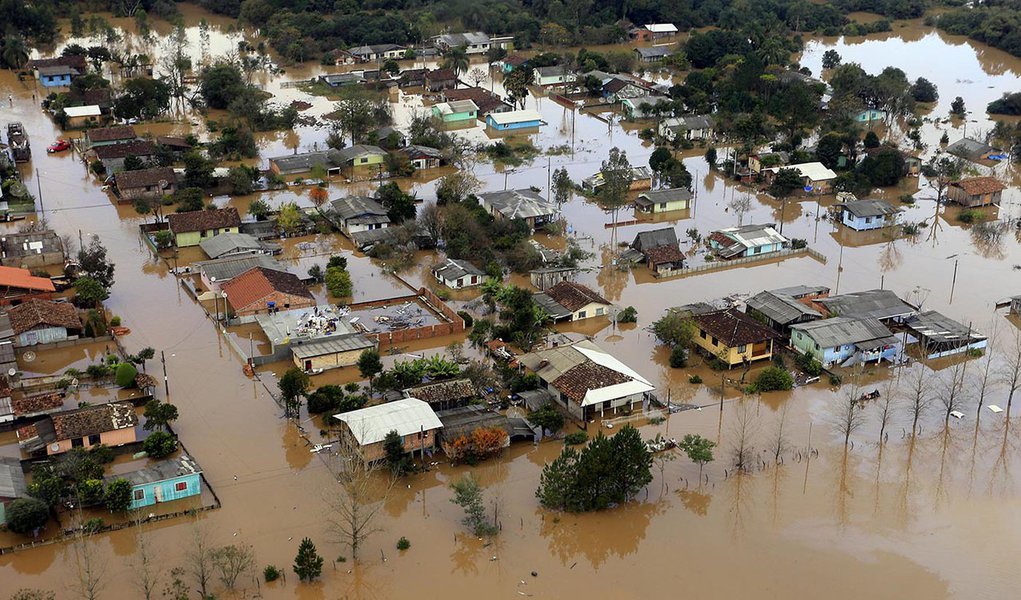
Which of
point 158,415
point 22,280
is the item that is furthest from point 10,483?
point 22,280

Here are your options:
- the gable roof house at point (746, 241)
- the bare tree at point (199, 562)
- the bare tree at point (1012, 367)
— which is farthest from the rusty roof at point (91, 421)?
the bare tree at point (1012, 367)

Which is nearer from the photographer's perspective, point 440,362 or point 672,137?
point 440,362

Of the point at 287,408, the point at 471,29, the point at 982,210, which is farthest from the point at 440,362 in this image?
the point at 471,29

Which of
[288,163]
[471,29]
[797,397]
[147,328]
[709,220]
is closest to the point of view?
[797,397]

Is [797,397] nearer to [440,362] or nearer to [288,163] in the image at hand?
[440,362]

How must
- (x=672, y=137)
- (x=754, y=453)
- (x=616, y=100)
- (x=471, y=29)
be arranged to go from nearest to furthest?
1. (x=754, y=453)
2. (x=672, y=137)
3. (x=616, y=100)
4. (x=471, y=29)

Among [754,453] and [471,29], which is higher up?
[471,29]

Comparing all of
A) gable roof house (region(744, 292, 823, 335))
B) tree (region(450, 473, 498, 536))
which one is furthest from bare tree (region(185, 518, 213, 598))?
gable roof house (region(744, 292, 823, 335))
